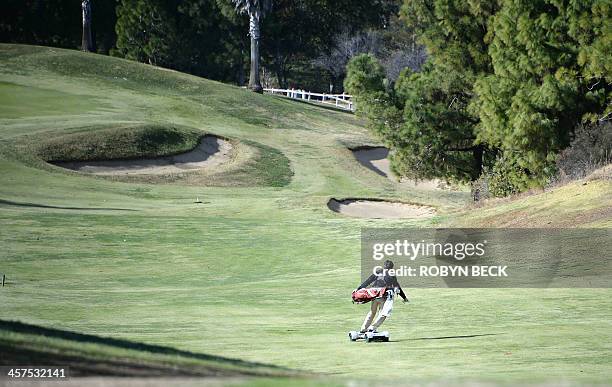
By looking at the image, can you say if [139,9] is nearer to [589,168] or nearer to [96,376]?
[589,168]

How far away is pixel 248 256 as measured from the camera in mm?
34469

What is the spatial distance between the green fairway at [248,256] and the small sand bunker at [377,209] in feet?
4.54

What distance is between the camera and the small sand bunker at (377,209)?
48.5 metres

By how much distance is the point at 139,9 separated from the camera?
325ft

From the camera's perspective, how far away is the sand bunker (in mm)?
66356

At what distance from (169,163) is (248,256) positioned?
84.5 ft

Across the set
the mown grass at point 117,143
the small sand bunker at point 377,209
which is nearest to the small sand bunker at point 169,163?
the mown grass at point 117,143

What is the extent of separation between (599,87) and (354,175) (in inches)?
871

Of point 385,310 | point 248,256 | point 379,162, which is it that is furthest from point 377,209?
point 385,310

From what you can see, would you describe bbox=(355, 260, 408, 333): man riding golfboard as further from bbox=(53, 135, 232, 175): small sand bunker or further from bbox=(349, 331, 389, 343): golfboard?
bbox=(53, 135, 232, 175): small sand bunker

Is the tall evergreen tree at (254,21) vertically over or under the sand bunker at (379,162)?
over

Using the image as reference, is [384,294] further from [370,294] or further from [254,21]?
[254,21]

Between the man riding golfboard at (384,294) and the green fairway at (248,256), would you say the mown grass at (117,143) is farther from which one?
the man riding golfboard at (384,294)

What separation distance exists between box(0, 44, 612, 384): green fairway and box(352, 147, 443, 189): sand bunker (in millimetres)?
1438
